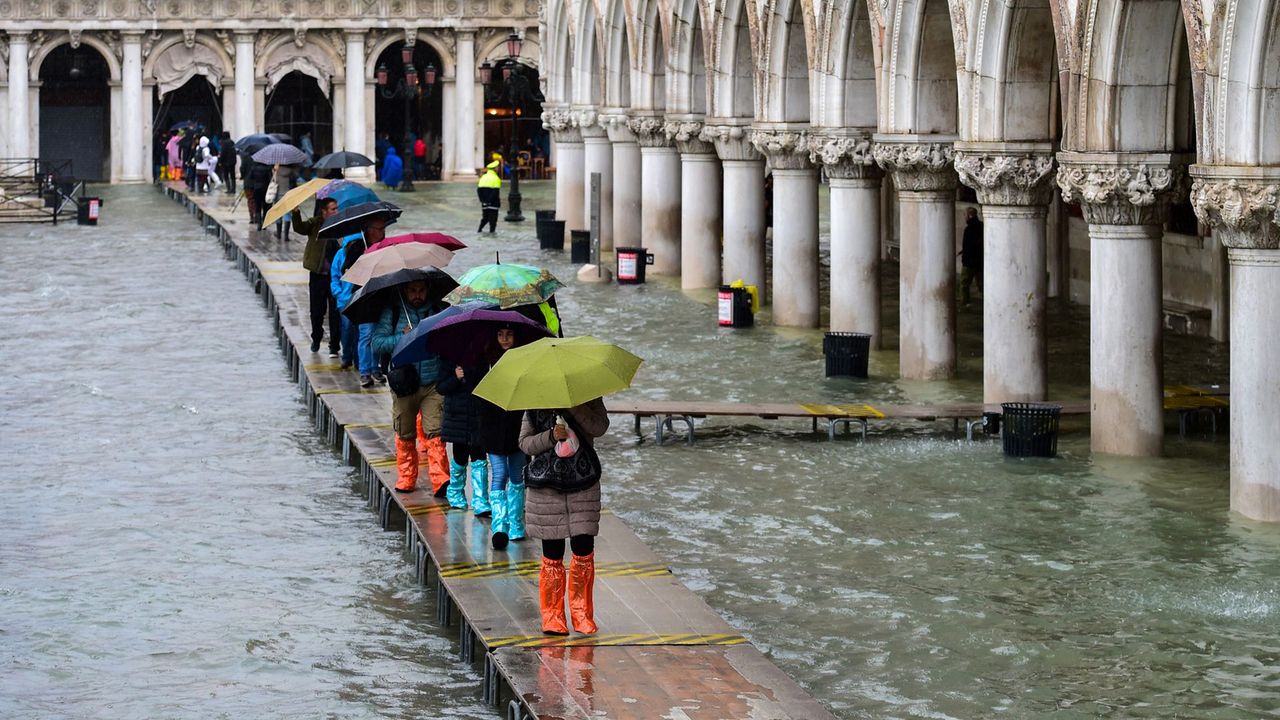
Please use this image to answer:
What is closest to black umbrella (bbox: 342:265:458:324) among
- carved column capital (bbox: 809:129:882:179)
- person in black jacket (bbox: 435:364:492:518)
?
person in black jacket (bbox: 435:364:492:518)

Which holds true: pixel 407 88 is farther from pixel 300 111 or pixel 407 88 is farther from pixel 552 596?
pixel 552 596

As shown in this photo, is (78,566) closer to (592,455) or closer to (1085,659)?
(592,455)

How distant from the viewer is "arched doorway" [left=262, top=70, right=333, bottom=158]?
64.1m

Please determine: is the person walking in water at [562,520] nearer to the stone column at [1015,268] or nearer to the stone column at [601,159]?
the stone column at [1015,268]

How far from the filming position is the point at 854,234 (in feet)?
83.5

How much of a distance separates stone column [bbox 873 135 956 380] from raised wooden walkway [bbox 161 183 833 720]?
7.94 meters

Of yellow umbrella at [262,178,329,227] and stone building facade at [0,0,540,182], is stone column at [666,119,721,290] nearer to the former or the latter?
yellow umbrella at [262,178,329,227]

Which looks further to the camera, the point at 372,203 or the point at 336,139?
the point at 336,139

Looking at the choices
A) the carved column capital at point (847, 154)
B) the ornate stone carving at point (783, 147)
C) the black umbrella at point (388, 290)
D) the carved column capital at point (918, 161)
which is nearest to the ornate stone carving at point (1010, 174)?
the carved column capital at point (918, 161)

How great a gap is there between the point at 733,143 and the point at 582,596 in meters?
18.8

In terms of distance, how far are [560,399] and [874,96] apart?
14.8m

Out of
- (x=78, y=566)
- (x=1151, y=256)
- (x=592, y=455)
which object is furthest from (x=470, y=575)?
(x=1151, y=256)

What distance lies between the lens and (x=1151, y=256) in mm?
17922

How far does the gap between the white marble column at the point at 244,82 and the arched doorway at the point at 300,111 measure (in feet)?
8.06
